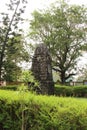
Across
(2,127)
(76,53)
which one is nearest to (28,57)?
(76,53)

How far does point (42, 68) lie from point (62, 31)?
29.2 meters

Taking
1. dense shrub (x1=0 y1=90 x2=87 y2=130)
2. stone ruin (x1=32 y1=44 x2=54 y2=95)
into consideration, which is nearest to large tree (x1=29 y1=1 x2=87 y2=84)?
stone ruin (x1=32 y1=44 x2=54 y2=95)

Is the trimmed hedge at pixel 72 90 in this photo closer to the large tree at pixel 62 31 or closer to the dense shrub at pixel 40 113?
the large tree at pixel 62 31

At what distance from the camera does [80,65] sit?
48500mm

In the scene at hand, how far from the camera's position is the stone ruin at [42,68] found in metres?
16.5

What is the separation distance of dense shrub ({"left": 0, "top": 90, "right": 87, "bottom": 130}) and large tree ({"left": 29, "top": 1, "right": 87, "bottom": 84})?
37846 mm

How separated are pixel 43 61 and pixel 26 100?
1009 cm

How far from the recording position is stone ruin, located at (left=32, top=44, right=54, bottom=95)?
54.2 feet

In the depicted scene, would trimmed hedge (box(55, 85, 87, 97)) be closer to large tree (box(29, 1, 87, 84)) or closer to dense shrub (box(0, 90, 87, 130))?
large tree (box(29, 1, 87, 84))

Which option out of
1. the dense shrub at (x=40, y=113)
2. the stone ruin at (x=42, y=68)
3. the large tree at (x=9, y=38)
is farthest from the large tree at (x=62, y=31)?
the dense shrub at (x=40, y=113)

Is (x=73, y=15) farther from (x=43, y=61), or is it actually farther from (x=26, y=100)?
(x=26, y=100)

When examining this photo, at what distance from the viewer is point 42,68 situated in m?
16.5

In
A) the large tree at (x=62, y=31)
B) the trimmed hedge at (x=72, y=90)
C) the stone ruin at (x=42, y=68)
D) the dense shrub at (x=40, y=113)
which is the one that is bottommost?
the trimmed hedge at (x=72, y=90)

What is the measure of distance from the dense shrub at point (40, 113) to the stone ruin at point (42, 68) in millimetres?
9051
